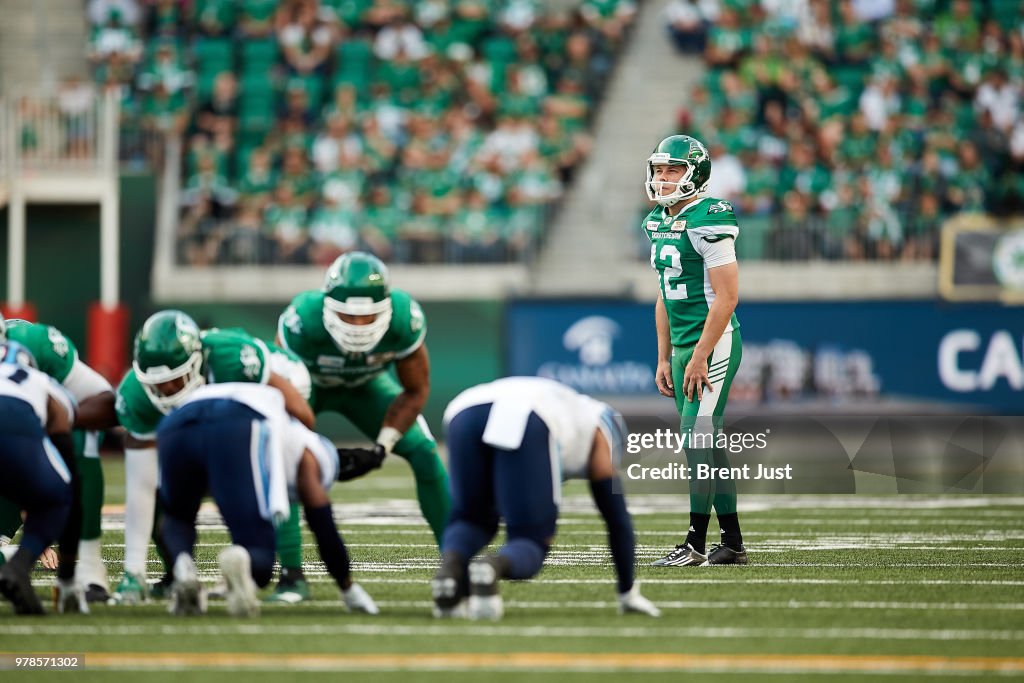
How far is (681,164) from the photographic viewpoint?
7.84m

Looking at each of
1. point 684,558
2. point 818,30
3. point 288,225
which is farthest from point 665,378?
point 818,30

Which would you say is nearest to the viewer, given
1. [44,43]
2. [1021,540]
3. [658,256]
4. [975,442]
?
[658,256]

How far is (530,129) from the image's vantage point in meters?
19.3

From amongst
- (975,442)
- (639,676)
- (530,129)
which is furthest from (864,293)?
(639,676)

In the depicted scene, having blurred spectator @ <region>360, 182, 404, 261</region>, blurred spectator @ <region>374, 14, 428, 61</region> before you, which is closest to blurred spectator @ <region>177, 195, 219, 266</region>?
blurred spectator @ <region>360, 182, 404, 261</region>

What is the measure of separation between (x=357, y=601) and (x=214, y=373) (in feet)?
3.49

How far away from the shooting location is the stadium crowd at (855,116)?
1786 centimetres

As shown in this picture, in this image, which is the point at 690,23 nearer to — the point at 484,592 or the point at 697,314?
the point at 697,314

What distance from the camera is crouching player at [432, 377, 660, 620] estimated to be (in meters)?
5.59

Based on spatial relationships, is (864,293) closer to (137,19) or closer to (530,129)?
(530,129)

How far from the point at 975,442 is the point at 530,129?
6.28 meters

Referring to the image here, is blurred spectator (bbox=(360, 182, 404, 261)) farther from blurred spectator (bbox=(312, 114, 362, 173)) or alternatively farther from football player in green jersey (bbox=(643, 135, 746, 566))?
football player in green jersey (bbox=(643, 135, 746, 566))

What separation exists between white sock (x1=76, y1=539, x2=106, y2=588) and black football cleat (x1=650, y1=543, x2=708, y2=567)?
2519mm
